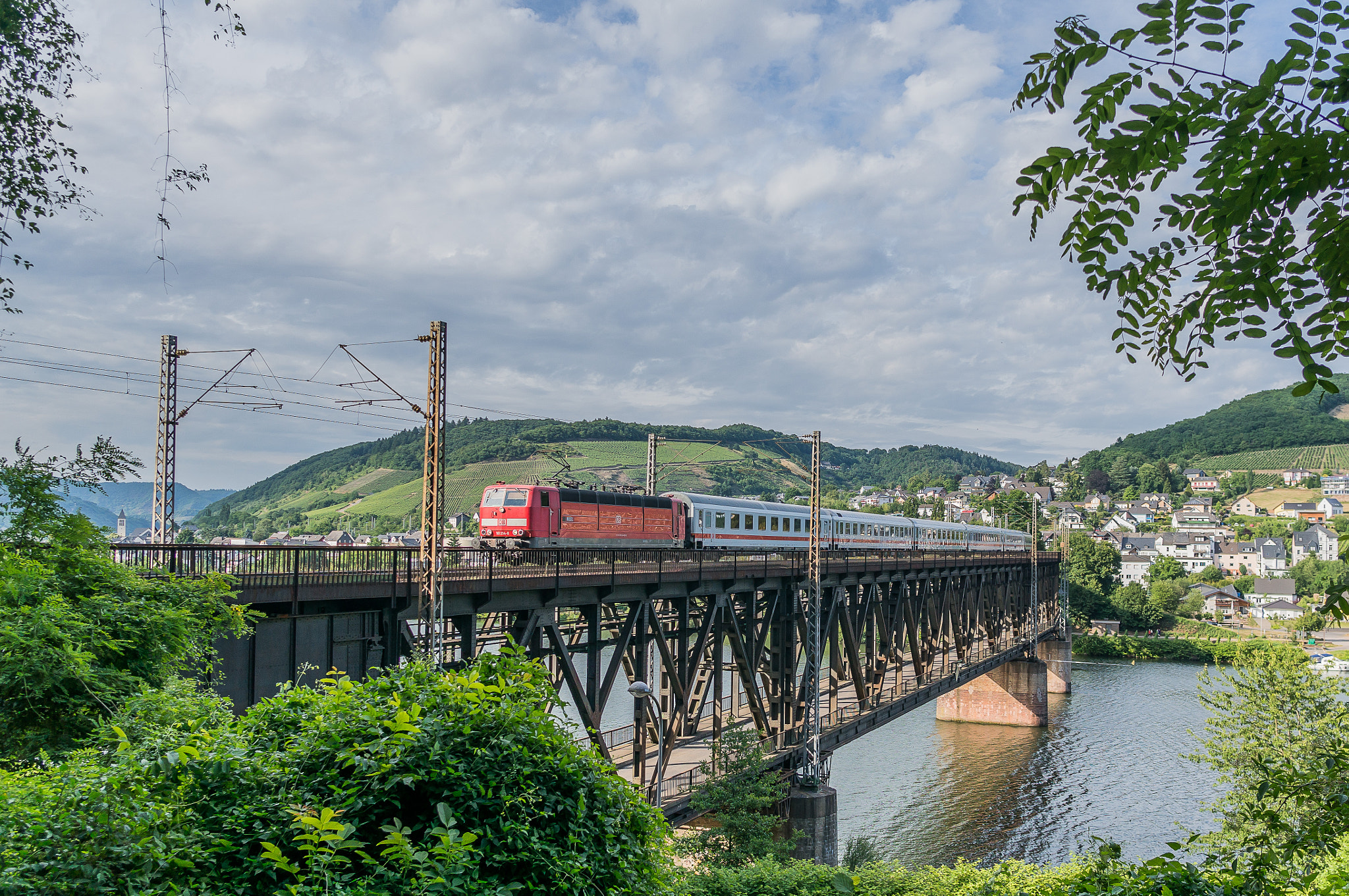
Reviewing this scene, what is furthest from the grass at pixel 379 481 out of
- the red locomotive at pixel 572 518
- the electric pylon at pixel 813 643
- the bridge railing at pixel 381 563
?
the bridge railing at pixel 381 563

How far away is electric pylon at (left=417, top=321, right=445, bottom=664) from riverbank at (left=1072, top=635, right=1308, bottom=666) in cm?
8999

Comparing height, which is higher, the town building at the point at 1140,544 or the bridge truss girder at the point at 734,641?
the bridge truss girder at the point at 734,641

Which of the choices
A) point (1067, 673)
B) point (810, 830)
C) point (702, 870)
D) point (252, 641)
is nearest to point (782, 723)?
point (810, 830)

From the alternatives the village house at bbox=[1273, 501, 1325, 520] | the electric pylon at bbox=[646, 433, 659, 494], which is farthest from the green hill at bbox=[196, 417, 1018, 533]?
the village house at bbox=[1273, 501, 1325, 520]

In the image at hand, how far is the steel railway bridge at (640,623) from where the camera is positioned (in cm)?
1505

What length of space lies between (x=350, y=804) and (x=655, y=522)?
29045 millimetres

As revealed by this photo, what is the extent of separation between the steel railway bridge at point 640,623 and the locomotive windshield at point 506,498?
4.50 metres

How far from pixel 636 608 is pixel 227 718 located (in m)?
14.9

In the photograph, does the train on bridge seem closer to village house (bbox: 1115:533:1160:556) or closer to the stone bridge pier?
the stone bridge pier

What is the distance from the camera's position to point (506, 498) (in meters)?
30.8

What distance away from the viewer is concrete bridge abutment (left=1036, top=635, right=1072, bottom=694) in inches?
2891

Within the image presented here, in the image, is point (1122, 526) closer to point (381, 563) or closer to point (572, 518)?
point (572, 518)

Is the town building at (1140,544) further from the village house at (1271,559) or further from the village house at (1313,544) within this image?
the village house at (1313,544)

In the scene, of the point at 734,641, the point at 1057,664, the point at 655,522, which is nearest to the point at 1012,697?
the point at 1057,664
